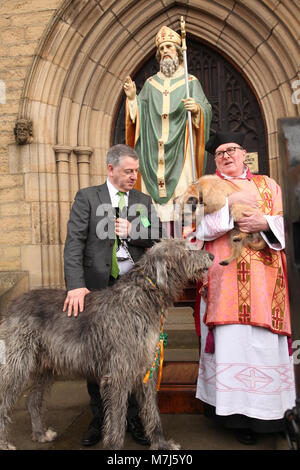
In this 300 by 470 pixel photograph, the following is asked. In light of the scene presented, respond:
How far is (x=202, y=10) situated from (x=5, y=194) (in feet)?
14.3

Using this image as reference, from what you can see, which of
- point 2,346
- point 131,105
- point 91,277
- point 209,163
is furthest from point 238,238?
point 209,163

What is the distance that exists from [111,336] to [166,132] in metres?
2.83

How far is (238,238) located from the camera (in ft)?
9.64

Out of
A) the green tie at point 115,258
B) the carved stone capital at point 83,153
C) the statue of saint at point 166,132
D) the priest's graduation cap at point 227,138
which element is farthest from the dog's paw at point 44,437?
the carved stone capital at point 83,153

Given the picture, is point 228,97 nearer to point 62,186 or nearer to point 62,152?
point 62,152

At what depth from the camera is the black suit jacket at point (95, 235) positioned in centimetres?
298

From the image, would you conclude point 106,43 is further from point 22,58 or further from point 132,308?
point 132,308

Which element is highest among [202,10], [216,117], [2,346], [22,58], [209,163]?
[202,10]

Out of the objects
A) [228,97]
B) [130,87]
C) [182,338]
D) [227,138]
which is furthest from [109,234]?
[228,97]

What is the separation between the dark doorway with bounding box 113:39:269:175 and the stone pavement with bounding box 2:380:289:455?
14.4 ft

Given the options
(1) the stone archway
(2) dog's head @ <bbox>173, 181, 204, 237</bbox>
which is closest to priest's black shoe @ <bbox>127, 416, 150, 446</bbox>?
(2) dog's head @ <bbox>173, 181, 204, 237</bbox>

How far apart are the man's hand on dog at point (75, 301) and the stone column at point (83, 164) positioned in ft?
13.3

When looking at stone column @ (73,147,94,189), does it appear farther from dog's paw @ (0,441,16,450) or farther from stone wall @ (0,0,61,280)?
dog's paw @ (0,441,16,450)

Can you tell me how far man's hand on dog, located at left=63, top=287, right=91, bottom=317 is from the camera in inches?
110
